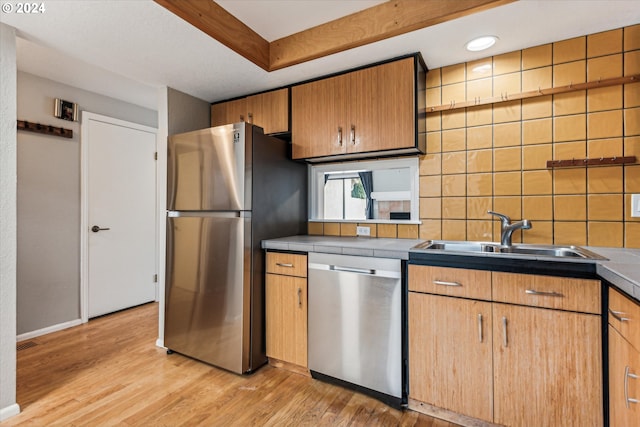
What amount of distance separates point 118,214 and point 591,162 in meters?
4.06

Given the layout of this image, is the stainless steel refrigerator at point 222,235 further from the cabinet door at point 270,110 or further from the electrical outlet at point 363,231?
the electrical outlet at point 363,231

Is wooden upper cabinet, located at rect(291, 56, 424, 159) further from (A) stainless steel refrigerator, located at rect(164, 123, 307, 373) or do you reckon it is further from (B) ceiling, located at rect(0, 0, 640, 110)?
(A) stainless steel refrigerator, located at rect(164, 123, 307, 373)

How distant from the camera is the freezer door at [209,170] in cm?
205

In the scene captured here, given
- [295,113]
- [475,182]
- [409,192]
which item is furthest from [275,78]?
[475,182]

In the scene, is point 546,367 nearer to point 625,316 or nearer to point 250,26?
point 625,316

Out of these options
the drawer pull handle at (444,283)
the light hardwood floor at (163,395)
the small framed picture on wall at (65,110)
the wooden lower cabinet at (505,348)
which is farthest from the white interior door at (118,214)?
the drawer pull handle at (444,283)

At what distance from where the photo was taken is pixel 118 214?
3299 millimetres

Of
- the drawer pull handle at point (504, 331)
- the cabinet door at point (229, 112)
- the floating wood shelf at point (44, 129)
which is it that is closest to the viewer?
the drawer pull handle at point (504, 331)

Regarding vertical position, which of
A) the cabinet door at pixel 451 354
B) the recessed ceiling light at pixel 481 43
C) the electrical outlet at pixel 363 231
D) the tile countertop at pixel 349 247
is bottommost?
the cabinet door at pixel 451 354

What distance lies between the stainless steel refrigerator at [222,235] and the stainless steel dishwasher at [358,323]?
0.44 m

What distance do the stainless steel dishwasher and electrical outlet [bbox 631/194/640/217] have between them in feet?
4.36

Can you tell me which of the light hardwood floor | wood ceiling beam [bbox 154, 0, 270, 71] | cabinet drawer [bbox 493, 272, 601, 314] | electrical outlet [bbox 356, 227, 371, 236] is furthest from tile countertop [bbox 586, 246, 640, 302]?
wood ceiling beam [bbox 154, 0, 270, 71]

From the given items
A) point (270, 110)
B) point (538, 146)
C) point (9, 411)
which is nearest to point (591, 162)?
point (538, 146)

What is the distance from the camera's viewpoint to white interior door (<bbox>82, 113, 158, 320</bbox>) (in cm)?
307
